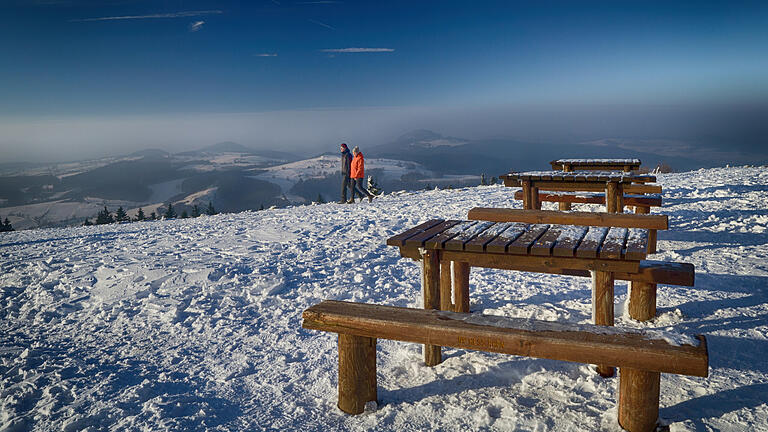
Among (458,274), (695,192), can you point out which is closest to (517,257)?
(458,274)

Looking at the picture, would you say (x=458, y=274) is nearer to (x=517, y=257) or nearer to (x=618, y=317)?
(x=517, y=257)

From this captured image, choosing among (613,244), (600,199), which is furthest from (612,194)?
(613,244)

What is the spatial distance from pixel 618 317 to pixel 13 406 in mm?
5144

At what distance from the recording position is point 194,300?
5.38 meters

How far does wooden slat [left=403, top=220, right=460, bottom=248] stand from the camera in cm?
344

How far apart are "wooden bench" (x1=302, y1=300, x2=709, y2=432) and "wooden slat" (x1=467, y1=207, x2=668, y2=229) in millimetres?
2975

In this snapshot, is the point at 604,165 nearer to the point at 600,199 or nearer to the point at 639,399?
the point at 600,199

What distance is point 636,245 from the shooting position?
311cm

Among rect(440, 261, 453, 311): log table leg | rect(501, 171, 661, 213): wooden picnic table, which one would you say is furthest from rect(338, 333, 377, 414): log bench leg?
rect(501, 171, 661, 213): wooden picnic table

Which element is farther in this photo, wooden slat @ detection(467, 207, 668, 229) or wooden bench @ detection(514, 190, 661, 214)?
wooden bench @ detection(514, 190, 661, 214)

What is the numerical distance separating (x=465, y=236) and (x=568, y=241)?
74 centimetres

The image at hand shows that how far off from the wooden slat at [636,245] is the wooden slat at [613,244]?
0.13 ft

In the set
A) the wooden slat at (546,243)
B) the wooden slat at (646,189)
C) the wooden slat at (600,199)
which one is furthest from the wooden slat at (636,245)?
the wooden slat at (646,189)

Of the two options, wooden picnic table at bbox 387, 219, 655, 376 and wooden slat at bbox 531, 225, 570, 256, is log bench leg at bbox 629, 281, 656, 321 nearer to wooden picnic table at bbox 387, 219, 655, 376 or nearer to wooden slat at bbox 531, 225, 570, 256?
wooden picnic table at bbox 387, 219, 655, 376
